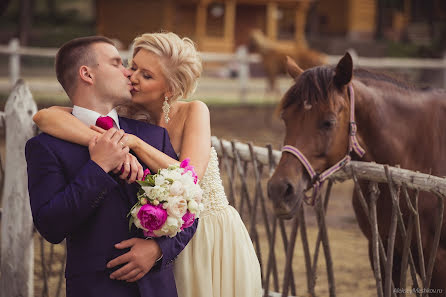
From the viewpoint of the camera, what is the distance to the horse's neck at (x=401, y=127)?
326cm

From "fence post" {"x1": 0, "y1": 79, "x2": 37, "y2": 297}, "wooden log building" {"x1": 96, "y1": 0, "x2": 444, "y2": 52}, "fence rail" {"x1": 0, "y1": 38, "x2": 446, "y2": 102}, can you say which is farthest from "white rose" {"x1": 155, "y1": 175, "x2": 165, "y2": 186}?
"wooden log building" {"x1": 96, "y1": 0, "x2": 444, "y2": 52}

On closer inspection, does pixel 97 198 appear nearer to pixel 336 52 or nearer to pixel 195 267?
pixel 195 267

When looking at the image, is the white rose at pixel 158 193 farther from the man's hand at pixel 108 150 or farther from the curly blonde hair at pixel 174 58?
the curly blonde hair at pixel 174 58

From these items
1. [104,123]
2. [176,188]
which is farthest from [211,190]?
[104,123]

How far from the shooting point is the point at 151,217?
6.47 ft

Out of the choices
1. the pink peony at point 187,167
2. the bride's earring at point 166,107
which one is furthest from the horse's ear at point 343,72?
the pink peony at point 187,167

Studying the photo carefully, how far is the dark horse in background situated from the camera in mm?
2984

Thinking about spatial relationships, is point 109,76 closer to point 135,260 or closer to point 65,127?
point 65,127

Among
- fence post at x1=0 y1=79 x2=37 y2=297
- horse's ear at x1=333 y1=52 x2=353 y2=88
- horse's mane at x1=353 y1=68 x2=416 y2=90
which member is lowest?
fence post at x1=0 y1=79 x2=37 y2=297

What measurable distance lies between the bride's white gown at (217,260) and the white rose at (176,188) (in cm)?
43

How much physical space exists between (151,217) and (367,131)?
1.70 m

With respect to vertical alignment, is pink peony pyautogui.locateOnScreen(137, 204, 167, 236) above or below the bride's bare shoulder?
below

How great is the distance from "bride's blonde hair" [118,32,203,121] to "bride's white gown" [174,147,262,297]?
1.33ft

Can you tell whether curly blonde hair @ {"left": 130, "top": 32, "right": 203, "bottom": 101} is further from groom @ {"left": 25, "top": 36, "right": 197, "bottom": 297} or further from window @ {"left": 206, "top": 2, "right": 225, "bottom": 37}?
window @ {"left": 206, "top": 2, "right": 225, "bottom": 37}
